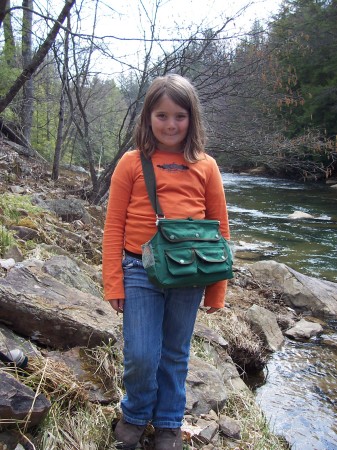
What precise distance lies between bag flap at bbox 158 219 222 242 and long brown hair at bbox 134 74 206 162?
1.10ft

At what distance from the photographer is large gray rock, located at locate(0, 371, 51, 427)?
6.03ft

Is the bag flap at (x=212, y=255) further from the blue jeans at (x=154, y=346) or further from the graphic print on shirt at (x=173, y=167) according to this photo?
the graphic print on shirt at (x=173, y=167)

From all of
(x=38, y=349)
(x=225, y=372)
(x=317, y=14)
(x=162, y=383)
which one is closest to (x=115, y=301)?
(x=162, y=383)

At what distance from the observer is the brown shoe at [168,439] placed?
7.06 feet

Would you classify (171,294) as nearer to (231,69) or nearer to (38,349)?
(38,349)

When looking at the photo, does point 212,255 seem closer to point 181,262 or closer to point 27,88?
point 181,262

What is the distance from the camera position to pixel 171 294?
2.13 m

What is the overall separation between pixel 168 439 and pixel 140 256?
2.90ft

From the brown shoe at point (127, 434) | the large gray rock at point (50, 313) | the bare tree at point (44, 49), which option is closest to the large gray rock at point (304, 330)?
the large gray rock at point (50, 313)

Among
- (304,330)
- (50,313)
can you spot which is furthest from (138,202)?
(304,330)

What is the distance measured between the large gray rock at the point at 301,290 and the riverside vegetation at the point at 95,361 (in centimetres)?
17

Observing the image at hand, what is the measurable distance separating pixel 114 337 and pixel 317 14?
83.8 feet

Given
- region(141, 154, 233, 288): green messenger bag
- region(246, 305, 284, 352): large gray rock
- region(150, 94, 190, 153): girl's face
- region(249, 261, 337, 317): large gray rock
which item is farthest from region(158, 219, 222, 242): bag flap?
region(249, 261, 337, 317): large gray rock

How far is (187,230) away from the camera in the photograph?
205 cm
